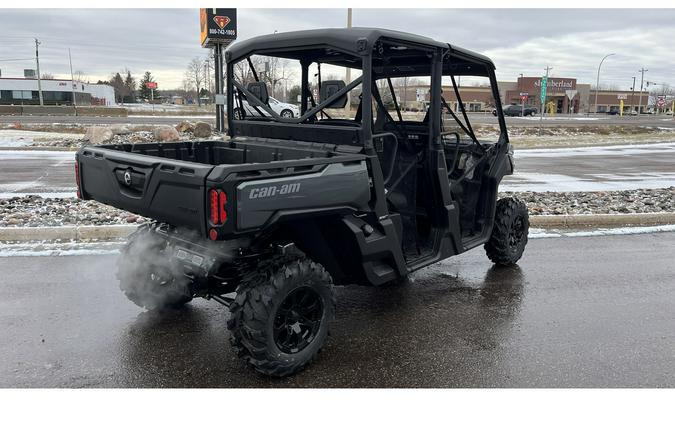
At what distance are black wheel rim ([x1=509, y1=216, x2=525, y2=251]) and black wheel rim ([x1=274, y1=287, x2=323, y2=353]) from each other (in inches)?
118

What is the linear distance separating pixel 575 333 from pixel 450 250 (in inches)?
46.9

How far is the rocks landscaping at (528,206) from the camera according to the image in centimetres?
710

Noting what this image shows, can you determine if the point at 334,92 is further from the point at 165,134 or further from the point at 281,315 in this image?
the point at 165,134

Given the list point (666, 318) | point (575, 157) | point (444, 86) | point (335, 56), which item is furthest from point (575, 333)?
point (575, 157)

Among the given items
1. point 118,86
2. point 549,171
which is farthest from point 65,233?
point 118,86

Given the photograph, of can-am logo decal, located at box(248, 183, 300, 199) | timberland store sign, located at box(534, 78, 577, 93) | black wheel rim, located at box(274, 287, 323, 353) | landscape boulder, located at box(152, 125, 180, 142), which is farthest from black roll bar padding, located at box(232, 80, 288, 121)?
timberland store sign, located at box(534, 78, 577, 93)

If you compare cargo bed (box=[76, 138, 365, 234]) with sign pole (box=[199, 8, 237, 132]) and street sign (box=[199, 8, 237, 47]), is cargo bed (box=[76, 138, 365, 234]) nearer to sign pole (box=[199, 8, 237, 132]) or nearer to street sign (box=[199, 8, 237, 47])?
sign pole (box=[199, 8, 237, 132])

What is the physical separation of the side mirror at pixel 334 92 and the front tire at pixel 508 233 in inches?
91.8

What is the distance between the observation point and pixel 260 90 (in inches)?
185

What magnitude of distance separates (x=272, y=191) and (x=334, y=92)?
4.56 ft

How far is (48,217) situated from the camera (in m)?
7.19

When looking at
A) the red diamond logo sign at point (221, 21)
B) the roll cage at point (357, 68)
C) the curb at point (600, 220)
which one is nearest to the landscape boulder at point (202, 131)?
the red diamond logo sign at point (221, 21)

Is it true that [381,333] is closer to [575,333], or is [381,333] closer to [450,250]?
[450,250]

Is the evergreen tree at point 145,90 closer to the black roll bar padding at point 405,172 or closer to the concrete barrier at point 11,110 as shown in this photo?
the concrete barrier at point 11,110
